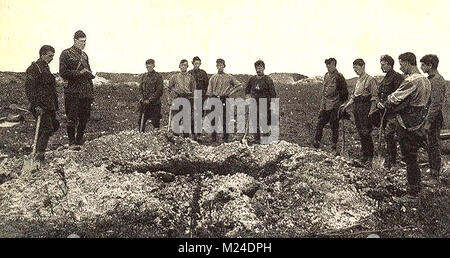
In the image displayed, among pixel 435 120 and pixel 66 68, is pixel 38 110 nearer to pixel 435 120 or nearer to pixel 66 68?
pixel 66 68

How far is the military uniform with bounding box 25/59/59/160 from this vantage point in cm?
670

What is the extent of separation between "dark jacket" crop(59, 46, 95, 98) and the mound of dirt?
860mm

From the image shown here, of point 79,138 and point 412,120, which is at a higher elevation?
point 412,120

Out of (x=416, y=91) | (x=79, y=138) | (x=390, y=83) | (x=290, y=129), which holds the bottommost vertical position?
(x=290, y=129)

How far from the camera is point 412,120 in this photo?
6223 mm

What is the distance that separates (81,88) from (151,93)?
1.47 meters

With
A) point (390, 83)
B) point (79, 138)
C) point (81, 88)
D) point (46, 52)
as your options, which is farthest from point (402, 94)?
point (46, 52)

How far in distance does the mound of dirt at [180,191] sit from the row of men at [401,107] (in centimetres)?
78

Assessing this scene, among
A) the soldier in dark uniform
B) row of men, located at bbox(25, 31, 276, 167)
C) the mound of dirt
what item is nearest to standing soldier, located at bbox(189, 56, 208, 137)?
row of men, located at bbox(25, 31, 276, 167)

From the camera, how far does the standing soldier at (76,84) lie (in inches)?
281

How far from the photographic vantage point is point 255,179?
655cm

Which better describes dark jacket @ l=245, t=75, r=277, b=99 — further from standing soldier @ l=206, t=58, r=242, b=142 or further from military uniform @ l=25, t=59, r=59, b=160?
military uniform @ l=25, t=59, r=59, b=160

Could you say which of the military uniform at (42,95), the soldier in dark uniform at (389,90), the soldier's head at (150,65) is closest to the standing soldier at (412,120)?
the soldier in dark uniform at (389,90)
